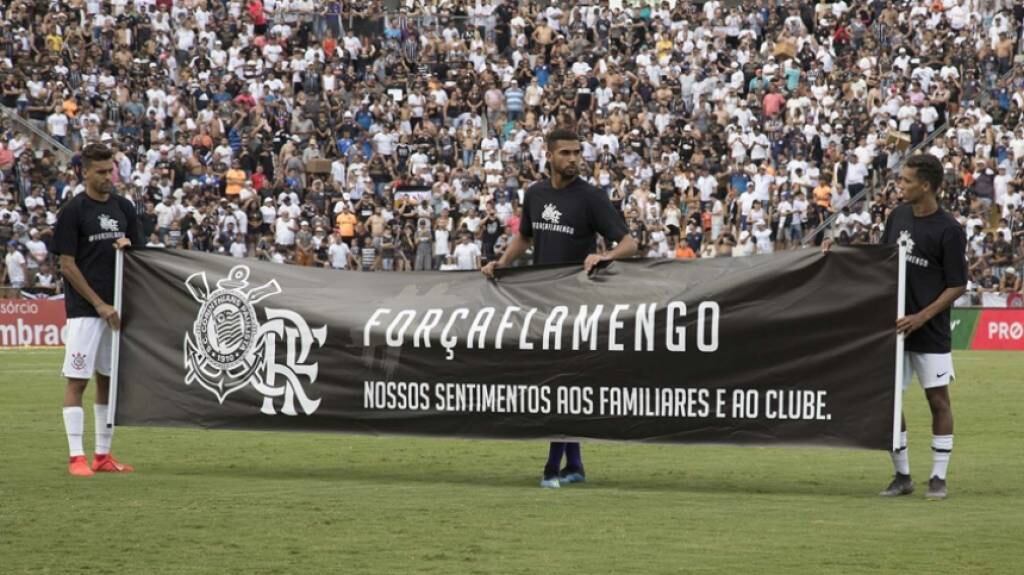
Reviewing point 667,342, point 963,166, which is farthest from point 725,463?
point 963,166

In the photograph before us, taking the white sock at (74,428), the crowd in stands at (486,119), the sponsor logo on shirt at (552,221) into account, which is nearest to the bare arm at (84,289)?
the white sock at (74,428)

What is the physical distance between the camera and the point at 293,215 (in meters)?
39.8

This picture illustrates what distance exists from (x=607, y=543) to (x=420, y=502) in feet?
7.03

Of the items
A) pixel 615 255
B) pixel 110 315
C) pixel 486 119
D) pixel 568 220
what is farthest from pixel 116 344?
pixel 486 119

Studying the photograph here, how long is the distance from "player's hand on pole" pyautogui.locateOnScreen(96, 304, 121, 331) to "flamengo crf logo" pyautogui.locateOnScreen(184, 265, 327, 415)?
20.8 inches

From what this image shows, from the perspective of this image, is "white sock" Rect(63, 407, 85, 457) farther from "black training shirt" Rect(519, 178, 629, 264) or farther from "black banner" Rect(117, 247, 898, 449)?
"black training shirt" Rect(519, 178, 629, 264)

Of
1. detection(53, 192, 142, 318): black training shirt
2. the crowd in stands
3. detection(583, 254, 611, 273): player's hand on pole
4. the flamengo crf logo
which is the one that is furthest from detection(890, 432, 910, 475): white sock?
the crowd in stands

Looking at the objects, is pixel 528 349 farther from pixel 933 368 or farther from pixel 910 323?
pixel 933 368

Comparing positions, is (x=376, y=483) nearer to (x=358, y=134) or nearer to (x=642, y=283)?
(x=642, y=283)

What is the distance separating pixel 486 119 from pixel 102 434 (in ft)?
100.0

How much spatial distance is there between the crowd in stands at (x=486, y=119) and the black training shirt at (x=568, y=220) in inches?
956

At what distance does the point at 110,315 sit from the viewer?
13742mm

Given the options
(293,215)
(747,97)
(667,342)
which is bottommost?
(667,342)

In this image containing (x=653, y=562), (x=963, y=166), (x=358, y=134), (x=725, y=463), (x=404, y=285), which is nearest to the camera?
(x=653, y=562)
